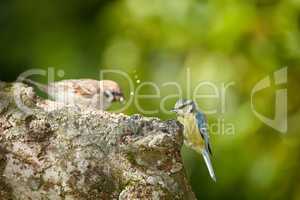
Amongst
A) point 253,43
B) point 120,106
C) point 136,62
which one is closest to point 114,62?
point 136,62

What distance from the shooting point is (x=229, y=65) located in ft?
10.1

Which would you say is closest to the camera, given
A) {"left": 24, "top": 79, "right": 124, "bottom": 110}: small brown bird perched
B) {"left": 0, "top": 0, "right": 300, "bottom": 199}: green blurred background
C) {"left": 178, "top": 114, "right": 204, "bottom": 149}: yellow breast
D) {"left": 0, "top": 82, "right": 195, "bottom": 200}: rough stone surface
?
{"left": 0, "top": 82, "right": 195, "bottom": 200}: rough stone surface

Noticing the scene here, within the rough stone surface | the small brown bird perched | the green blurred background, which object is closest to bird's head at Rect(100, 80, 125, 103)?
the small brown bird perched

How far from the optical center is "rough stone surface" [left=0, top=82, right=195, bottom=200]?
1747 mm

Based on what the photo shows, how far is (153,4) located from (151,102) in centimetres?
35

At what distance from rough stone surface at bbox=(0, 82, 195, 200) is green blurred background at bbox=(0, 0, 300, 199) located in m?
1.27

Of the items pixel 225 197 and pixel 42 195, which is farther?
pixel 225 197

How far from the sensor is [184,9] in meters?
3.17

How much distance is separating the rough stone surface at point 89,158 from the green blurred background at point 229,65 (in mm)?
1273

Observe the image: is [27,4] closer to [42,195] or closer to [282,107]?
[282,107]

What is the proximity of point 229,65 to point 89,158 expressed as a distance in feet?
4.60

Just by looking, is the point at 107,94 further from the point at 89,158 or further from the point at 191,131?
the point at 89,158

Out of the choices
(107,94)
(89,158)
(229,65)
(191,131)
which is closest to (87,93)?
(107,94)

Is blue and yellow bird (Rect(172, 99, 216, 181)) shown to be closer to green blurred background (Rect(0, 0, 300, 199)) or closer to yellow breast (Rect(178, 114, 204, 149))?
yellow breast (Rect(178, 114, 204, 149))
